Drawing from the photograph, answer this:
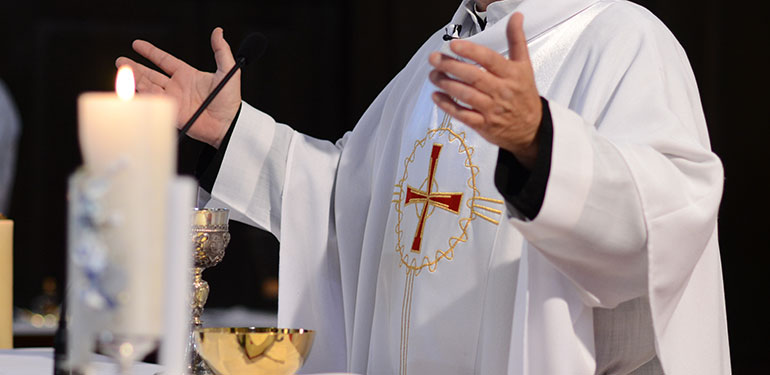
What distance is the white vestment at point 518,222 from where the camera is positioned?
Answer: 1827mm

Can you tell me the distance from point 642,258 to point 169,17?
6693 millimetres

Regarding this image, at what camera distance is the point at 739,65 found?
581 centimetres

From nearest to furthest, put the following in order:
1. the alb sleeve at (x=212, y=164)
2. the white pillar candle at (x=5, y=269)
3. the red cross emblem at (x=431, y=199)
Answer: the white pillar candle at (x=5, y=269) < the red cross emblem at (x=431, y=199) < the alb sleeve at (x=212, y=164)

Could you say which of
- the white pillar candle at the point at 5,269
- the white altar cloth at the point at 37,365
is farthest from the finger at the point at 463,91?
the white pillar candle at the point at 5,269

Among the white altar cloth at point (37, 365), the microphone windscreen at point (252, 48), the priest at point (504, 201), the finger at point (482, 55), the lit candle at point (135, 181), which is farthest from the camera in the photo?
the microphone windscreen at point (252, 48)

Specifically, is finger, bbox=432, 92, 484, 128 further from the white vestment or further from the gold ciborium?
the gold ciborium

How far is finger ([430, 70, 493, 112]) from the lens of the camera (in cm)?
160

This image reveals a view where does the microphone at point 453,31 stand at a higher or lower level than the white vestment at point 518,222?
higher

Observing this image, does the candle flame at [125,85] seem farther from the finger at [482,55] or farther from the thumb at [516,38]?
the thumb at [516,38]

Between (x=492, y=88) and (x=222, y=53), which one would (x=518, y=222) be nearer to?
(x=492, y=88)

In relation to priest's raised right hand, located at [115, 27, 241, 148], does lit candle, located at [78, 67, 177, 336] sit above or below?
below

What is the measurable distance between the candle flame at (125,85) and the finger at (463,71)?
0.69 m

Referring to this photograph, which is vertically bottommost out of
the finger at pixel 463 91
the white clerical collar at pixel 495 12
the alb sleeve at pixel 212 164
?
the alb sleeve at pixel 212 164

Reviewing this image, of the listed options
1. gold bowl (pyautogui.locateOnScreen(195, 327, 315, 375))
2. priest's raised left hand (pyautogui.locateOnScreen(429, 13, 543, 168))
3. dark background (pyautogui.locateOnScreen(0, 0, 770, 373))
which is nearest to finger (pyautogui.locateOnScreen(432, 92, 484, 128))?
priest's raised left hand (pyautogui.locateOnScreen(429, 13, 543, 168))
